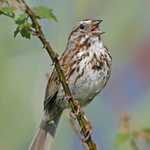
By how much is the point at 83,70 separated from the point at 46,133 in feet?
1.56

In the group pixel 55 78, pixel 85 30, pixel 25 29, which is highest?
pixel 85 30

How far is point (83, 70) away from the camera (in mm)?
4645

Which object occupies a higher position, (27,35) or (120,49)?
(120,49)

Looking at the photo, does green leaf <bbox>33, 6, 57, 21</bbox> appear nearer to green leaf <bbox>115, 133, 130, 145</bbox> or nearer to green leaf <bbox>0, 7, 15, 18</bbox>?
green leaf <bbox>0, 7, 15, 18</bbox>

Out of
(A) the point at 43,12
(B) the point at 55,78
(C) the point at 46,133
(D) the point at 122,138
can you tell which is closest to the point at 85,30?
(B) the point at 55,78

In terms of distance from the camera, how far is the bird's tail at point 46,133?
4.12 metres

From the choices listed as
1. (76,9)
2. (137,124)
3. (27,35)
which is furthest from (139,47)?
(27,35)

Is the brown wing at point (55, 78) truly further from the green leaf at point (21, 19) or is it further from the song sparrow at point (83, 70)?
the green leaf at point (21, 19)

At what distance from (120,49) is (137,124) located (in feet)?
5.43

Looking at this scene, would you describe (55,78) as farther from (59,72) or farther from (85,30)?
(59,72)

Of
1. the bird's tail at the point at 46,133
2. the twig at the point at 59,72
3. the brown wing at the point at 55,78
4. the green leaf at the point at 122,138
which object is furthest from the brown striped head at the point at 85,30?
the twig at the point at 59,72

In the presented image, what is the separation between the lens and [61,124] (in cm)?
488

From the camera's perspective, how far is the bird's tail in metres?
4.12

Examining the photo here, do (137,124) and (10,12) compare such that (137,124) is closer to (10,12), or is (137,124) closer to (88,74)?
(88,74)
